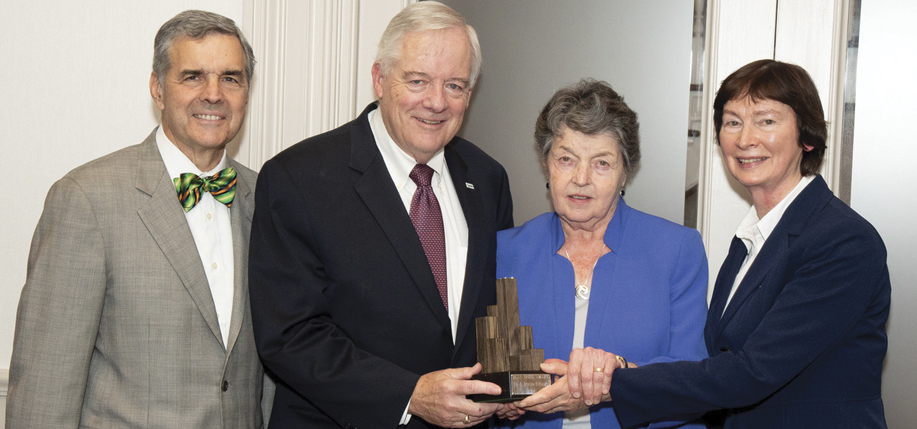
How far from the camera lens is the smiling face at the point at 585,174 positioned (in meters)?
2.23

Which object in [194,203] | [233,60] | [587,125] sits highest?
[233,60]

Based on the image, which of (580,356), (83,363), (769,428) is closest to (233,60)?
(83,363)

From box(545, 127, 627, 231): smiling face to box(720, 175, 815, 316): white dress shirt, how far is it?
1.60 feet

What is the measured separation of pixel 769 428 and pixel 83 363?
2062mm

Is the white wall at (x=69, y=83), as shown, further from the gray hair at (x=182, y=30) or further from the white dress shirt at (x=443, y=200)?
the white dress shirt at (x=443, y=200)

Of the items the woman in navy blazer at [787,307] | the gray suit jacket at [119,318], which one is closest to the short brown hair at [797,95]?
the woman in navy blazer at [787,307]

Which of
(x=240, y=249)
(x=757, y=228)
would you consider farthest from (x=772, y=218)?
(x=240, y=249)

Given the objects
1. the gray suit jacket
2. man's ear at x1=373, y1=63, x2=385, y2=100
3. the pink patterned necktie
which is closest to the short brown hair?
the pink patterned necktie

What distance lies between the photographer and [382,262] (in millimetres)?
2037

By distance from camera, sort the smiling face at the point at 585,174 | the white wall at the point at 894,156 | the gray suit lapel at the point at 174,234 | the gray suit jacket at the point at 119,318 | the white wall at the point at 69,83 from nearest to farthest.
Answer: the gray suit jacket at the point at 119,318, the gray suit lapel at the point at 174,234, the smiling face at the point at 585,174, the white wall at the point at 894,156, the white wall at the point at 69,83

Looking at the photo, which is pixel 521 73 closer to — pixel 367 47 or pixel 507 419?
pixel 367 47

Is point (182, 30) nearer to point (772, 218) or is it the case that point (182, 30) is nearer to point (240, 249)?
point (240, 249)

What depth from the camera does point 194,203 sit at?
211cm

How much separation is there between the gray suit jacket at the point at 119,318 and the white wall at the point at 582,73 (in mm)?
1410
